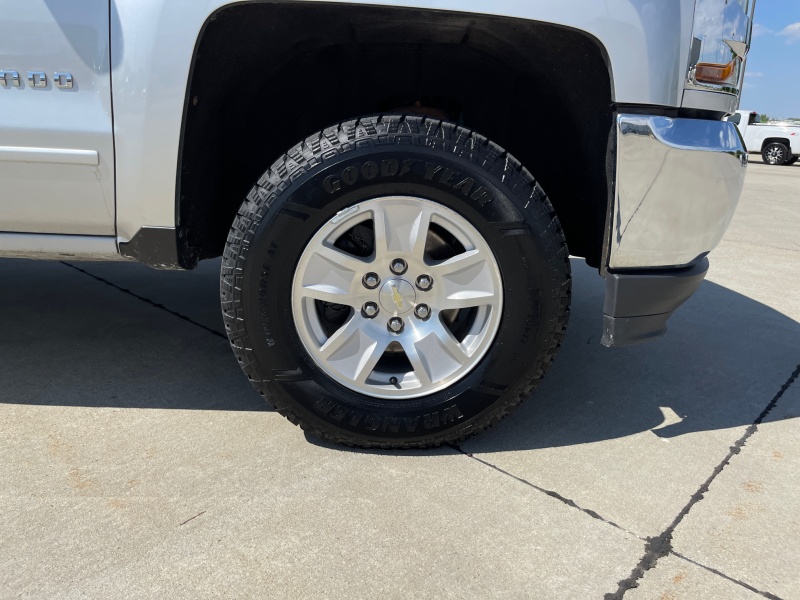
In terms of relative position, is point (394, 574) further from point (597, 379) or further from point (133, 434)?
point (597, 379)

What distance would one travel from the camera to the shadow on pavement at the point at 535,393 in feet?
7.68

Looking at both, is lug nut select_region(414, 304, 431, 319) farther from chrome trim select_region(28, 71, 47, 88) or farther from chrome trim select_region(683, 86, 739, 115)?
chrome trim select_region(28, 71, 47, 88)

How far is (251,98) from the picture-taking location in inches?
87.9

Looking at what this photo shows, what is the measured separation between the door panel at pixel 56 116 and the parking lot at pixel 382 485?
2.36ft

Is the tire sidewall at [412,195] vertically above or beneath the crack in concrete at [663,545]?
above

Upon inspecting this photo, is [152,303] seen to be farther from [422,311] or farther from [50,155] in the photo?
[422,311]

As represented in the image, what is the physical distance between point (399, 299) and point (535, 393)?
841 millimetres

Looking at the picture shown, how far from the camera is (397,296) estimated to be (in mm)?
1995

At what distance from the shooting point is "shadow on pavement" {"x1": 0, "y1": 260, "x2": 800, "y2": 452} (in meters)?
2.34

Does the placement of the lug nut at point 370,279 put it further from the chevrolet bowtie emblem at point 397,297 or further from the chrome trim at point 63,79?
the chrome trim at point 63,79

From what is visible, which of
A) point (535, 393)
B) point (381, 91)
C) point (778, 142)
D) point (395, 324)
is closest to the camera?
point (395, 324)

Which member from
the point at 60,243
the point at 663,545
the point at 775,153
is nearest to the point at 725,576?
the point at 663,545

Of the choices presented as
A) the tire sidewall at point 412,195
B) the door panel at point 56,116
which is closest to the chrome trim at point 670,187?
the tire sidewall at point 412,195

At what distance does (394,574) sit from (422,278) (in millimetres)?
846
